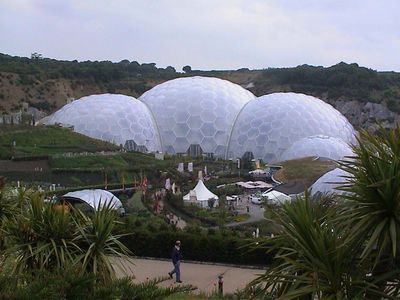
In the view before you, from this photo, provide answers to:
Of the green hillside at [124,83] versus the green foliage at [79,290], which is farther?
the green hillside at [124,83]

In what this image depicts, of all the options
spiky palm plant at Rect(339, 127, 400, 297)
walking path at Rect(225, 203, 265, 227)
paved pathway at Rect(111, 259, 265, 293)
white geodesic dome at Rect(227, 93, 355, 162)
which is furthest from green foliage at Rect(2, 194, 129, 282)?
white geodesic dome at Rect(227, 93, 355, 162)

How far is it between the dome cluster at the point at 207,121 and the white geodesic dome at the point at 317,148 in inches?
85.4

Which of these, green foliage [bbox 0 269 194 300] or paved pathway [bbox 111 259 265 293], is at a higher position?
green foliage [bbox 0 269 194 300]

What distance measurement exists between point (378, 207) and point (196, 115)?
166ft

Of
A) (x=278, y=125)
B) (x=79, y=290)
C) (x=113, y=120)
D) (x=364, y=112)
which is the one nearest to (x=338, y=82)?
(x=364, y=112)

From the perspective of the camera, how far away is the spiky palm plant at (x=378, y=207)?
16.8 ft

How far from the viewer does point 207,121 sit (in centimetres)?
5531

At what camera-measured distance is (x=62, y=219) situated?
330 inches

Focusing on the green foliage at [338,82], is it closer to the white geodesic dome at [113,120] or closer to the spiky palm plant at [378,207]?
the white geodesic dome at [113,120]

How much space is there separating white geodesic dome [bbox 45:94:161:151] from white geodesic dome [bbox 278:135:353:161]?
13.2m

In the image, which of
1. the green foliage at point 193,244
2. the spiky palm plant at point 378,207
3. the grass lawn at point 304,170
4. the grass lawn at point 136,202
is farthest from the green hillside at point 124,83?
the spiky palm plant at point 378,207

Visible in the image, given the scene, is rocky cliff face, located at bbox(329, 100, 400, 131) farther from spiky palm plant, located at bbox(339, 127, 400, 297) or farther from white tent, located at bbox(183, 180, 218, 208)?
spiky palm plant, located at bbox(339, 127, 400, 297)

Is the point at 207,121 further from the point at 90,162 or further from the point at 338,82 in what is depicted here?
the point at 338,82

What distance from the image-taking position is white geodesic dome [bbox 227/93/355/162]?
5203 centimetres
